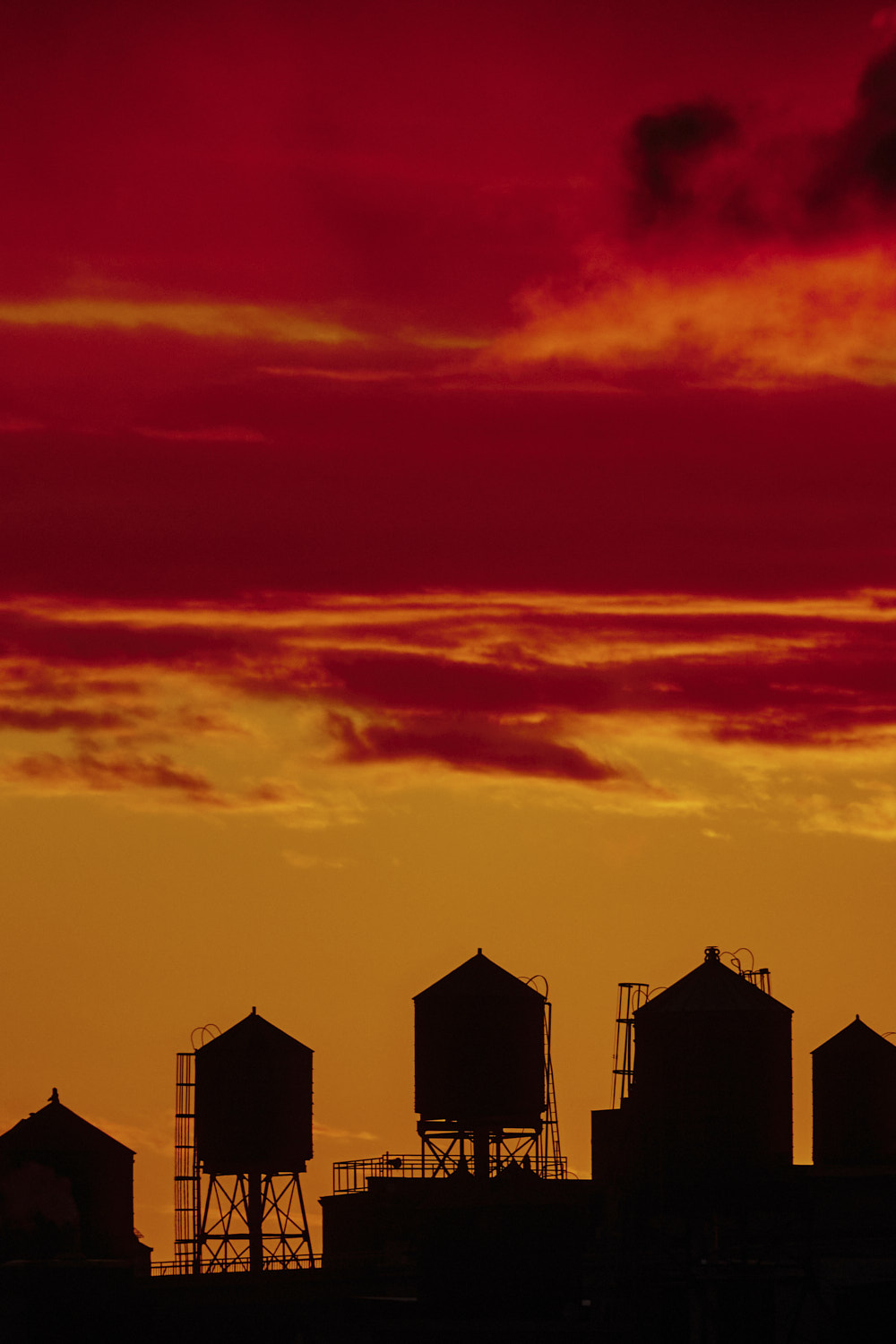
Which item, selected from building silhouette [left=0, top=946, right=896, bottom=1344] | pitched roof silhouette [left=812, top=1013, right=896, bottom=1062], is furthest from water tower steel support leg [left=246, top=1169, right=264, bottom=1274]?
pitched roof silhouette [left=812, top=1013, right=896, bottom=1062]

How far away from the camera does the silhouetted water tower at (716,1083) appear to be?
6900cm

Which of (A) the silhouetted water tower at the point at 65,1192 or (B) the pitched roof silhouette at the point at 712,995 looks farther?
(A) the silhouetted water tower at the point at 65,1192

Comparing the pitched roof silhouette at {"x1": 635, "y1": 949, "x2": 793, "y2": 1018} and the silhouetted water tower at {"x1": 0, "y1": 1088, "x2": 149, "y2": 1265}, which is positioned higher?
the pitched roof silhouette at {"x1": 635, "y1": 949, "x2": 793, "y2": 1018}

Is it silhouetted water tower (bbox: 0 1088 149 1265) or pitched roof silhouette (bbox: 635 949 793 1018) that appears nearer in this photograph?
pitched roof silhouette (bbox: 635 949 793 1018)

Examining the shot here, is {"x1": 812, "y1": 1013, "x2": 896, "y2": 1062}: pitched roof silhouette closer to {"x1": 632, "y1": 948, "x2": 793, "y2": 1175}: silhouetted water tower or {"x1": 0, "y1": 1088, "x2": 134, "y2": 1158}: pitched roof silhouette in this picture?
{"x1": 632, "y1": 948, "x2": 793, "y2": 1175}: silhouetted water tower

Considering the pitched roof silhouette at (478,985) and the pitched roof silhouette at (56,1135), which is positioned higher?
the pitched roof silhouette at (478,985)

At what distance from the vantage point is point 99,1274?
68625 mm

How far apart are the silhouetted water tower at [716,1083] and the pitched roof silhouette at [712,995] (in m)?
0.02

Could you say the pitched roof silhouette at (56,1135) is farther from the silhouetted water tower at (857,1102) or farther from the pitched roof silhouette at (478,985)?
the silhouetted water tower at (857,1102)

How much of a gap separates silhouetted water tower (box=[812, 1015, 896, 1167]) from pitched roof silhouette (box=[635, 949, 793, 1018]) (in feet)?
19.7

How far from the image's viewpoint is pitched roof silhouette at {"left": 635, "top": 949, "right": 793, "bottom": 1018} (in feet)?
231

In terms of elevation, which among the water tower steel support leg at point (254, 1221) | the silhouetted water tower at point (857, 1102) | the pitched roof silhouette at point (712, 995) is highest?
the pitched roof silhouette at point (712, 995)

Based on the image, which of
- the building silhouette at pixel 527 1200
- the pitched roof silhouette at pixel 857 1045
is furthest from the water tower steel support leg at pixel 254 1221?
the pitched roof silhouette at pixel 857 1045

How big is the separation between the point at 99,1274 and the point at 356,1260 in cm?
872
